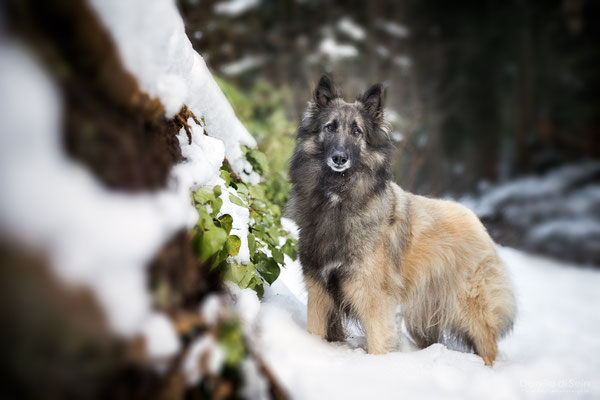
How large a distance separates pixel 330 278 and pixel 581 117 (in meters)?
10.6

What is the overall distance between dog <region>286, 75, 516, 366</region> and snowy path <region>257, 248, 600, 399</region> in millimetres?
252

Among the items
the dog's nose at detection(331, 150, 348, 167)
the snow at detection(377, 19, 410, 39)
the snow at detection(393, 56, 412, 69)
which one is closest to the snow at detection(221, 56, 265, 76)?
the snow at detection(377, 19, 410, 39)

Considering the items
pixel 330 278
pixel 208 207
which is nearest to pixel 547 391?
pixel 330 278

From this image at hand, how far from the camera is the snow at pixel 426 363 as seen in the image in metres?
1.73

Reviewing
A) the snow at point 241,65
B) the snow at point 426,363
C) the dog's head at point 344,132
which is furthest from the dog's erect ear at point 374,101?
the snow at point 241,65

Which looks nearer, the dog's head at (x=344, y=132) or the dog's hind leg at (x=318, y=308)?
the dog's hind leg at (x=318, y=308)

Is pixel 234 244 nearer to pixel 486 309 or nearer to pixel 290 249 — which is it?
pixel 290 249

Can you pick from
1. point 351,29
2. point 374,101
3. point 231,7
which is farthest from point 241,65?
point 374,101

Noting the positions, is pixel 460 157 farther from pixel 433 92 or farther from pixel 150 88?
pixel 150 88

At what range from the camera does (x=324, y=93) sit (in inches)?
136

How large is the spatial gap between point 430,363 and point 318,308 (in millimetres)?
981

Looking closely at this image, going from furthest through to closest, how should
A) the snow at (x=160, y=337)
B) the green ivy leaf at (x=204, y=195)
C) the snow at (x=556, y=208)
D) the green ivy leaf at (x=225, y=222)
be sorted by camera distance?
the snow at (x=556, y=208), the green ivy leaf at (x=225, y=222), the green ivy leaf at (x=204, y=195), the snow at (x=160, y=337)

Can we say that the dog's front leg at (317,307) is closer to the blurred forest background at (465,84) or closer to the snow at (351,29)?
the blurred forest background at (465,84)

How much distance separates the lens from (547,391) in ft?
7.30
